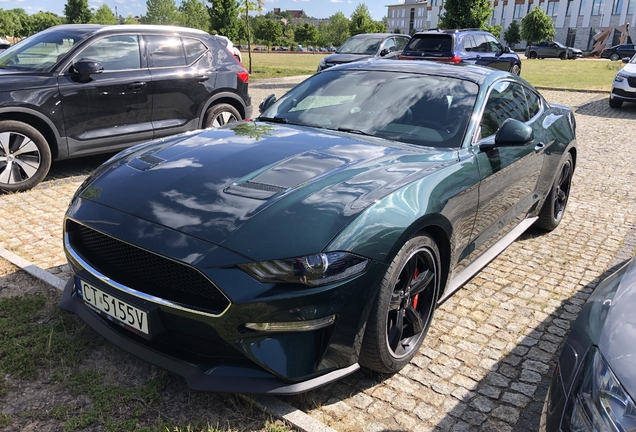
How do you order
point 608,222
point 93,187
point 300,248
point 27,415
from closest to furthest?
point 300,248, point 27,415, point 93,187, point 608,222

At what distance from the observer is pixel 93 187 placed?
9.99 feet

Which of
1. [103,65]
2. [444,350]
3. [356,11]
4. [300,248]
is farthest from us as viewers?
[356,11]

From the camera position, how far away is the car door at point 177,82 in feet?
23.1

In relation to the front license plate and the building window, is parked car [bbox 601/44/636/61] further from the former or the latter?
the front license plate

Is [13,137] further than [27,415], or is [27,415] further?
[13,137]

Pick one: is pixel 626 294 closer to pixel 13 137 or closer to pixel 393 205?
pixel 393 205

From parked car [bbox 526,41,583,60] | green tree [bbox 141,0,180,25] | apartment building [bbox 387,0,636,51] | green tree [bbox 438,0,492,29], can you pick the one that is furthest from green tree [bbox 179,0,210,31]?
green tree [bbox 438,0,492,29]

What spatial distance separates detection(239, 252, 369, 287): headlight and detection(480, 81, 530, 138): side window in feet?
6.18

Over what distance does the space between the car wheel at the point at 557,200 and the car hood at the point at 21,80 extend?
5445mm

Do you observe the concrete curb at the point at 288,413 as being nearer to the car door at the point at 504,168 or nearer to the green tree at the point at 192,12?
the car door at the point at 504,168

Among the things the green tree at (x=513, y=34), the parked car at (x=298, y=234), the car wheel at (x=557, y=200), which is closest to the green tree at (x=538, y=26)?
the green tree at (x=513, y=34)

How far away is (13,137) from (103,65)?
4.68 ft

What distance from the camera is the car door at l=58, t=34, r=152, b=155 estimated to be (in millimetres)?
6277

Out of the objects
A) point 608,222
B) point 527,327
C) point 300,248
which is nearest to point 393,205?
point 300,248
